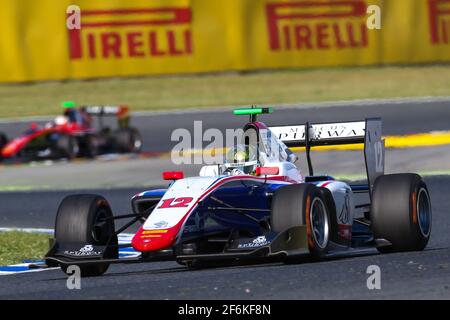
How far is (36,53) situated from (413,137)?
7.91 meters

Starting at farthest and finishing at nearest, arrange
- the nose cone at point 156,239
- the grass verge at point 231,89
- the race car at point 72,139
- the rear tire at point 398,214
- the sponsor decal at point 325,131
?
the grass verge at point 231,89 → the race car at point 72,139 → the sponsor decal at point 325,131 → the rear tire at point 398,214 → the nose cone at point 156,239

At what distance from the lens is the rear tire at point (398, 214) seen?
9.18 meters

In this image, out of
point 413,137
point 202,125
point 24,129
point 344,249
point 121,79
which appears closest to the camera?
point 344,249

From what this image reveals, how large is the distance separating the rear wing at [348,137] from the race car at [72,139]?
972 cm

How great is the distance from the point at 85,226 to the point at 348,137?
106 inches

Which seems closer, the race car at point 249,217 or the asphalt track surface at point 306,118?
the race car at point 249,217

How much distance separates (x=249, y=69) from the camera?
2345cm

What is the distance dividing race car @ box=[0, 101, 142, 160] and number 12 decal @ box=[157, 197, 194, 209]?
38.1ft

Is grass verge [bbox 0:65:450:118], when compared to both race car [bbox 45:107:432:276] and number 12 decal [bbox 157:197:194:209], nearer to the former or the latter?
race car [bbox 45:107:432:276]

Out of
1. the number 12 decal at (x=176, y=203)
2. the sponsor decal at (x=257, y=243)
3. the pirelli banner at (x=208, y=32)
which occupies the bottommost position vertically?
the sponsor decal at (x=257, y=243)

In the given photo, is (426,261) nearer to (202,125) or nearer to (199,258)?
(199,258)

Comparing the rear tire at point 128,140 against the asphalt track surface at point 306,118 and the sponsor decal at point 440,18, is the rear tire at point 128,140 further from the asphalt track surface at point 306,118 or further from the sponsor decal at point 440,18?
the sponsor decal at point 440,18

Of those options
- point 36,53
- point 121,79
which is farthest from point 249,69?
point 36,53

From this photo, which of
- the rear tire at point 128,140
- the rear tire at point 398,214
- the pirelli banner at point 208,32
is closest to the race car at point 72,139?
the rear tire at point 128,140
